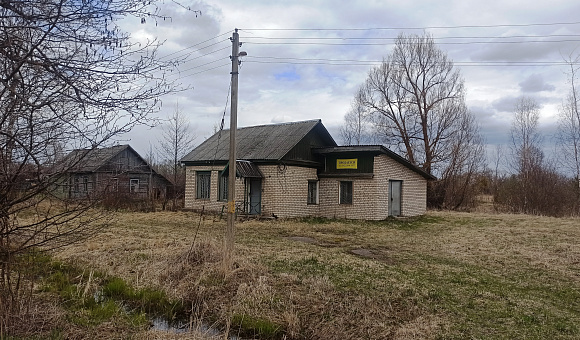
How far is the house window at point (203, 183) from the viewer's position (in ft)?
74.4

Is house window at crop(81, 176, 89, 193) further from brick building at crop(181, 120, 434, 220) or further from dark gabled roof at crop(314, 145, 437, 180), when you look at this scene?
dark gabled roof at crop(314, 145, 437, 180)

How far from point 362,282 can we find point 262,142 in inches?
583

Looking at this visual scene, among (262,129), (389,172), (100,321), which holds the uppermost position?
(262,129)

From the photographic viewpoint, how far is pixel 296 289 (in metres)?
7.29

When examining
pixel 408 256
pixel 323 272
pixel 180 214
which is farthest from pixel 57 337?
pixel 180 214

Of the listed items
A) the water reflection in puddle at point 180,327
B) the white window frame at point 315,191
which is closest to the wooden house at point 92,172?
the water reflection in puddle at point 180,327

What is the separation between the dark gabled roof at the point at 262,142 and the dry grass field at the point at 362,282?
691 centimetres

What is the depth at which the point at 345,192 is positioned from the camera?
2095cm

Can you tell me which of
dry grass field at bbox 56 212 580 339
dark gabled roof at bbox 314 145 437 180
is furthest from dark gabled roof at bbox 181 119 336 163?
dry grass field at bbox 56 212 580 339

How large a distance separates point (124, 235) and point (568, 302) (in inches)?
444

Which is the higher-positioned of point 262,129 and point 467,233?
point 262,129

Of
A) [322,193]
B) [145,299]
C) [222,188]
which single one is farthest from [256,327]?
[222,188]

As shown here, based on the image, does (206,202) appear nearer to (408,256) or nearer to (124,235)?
(124,235)

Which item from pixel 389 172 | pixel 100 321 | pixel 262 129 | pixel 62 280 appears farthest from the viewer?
pixel 262 129
